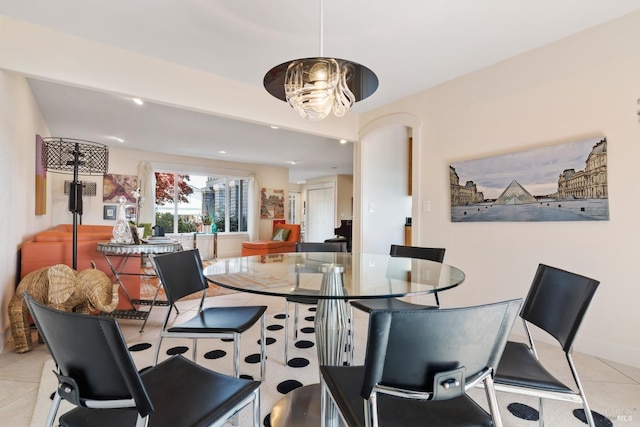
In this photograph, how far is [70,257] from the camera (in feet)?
9.09

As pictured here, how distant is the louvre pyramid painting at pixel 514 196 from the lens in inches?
102

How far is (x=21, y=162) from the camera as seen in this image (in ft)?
9.52

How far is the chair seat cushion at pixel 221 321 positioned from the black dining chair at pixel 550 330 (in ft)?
3.90

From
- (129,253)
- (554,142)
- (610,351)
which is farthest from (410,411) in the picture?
(129,253)

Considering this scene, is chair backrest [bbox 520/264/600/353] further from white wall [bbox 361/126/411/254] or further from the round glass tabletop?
white wall [bbox 361/126/411/254]

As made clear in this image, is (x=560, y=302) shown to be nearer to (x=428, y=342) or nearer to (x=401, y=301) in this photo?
(x=428, y=342)

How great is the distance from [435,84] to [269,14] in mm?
1947

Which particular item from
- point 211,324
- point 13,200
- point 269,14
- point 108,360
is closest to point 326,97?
point 269,14

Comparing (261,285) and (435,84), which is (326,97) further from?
(435,84)

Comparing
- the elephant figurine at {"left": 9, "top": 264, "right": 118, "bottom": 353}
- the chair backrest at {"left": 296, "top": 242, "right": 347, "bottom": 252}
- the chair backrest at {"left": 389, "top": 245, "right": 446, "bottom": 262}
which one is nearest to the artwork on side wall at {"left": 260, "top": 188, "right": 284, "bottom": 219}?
the chair backrest at {"left": 296, "top": 242, "right": 347, "bottom": 252}

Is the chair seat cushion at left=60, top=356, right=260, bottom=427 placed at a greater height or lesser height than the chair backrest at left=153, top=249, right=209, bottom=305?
lesser

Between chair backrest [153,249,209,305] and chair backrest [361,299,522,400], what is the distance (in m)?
1.18

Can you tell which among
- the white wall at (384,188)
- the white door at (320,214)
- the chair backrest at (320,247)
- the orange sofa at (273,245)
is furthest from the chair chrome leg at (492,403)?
the white door at (320,214)

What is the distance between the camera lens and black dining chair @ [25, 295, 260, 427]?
28.3 inches
